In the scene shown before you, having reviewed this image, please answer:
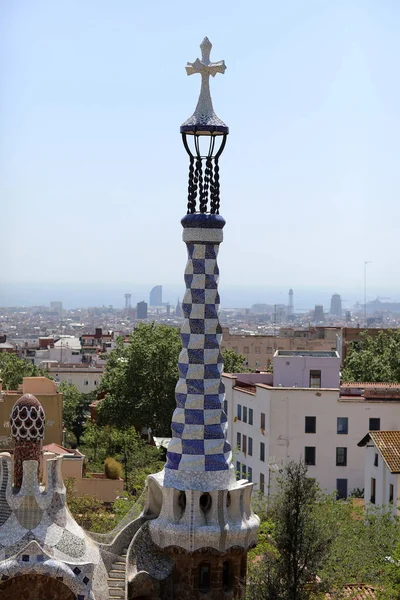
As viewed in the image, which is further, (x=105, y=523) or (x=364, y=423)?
(x=364, y=423)

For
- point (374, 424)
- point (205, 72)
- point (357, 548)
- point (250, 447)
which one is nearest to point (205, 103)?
point (205, 72)

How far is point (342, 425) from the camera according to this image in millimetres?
45188

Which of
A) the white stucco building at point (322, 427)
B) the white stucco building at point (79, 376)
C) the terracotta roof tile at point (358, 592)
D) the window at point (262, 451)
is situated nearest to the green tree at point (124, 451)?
the window at point (262, 451)

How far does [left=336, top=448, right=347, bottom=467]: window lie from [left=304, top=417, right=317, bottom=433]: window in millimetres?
1019

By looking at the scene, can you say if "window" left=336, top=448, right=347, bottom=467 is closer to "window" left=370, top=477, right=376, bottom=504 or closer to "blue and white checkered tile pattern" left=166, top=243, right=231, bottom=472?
"window" left=370, top=477, right=376, bottom=504

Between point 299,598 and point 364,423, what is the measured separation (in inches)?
1080

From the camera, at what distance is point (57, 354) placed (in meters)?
149

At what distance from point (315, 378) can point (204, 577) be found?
29451 millimetres

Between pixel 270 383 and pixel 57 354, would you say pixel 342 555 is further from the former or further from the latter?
pixel 57 354

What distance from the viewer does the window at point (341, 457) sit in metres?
45.0

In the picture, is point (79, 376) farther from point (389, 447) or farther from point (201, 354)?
point (201, 354)

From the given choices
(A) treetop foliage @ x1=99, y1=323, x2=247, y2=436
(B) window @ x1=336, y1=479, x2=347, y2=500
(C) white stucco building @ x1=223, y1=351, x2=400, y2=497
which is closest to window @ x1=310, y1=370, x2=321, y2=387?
(C) white stucco building @ x1=223, y1=351, x2=400, y2=497

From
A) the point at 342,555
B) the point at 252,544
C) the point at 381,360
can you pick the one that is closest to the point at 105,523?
the point at 342,555

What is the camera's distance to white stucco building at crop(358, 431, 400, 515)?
33.7 meters
